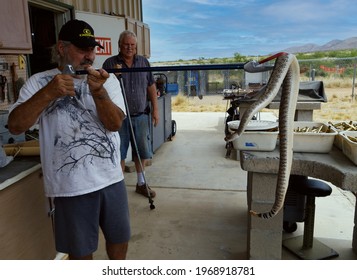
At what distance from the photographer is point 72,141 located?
177cm

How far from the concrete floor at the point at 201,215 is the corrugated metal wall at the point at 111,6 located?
8.46 feet

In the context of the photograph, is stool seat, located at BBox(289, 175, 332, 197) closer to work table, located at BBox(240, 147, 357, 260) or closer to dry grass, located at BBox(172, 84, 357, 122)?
work table, located at BBox(240, 147, 357, 260)

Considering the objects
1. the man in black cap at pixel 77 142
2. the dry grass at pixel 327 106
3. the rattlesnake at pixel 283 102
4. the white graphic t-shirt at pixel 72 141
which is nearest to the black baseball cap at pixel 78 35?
the man in black cap at pixel 77 142

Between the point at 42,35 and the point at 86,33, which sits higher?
the point at 42,35

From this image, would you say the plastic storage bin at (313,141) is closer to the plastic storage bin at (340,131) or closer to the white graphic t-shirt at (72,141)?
the plastic storage bin at (340,131)

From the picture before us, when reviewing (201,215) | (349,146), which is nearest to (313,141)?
(349,146)

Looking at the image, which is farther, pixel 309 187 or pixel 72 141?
pixel 309 187

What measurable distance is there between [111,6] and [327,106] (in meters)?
10.2

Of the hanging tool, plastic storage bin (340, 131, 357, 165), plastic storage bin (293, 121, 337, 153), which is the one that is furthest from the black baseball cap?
the hanging tool

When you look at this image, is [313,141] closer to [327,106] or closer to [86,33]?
[86,33]

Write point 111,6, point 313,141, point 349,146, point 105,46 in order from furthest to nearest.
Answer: point 111,6 < point 105,46 < point 313,141 < point 349,146

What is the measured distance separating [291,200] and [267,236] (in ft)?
2.25

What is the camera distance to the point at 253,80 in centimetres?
970

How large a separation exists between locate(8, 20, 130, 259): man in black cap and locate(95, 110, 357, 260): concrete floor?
1123mm
